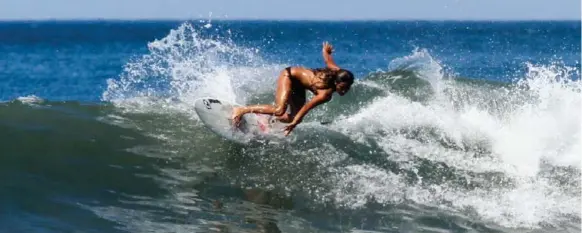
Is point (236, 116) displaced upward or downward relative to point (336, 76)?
downward

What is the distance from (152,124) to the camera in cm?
1245

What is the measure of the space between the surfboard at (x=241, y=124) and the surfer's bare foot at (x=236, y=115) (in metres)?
0.08

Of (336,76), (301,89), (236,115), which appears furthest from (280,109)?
(336,76)

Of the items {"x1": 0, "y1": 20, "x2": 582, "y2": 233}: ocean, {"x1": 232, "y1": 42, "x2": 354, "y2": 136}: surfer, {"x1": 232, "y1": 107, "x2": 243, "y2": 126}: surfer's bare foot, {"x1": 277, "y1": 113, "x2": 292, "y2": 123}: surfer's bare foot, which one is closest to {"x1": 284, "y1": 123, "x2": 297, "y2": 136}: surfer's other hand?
{"x1": 232, "y1": 42, "x2": 354, "y2": 136}: surfer

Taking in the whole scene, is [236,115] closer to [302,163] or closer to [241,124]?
[241,124]

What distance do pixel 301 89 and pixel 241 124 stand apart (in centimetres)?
99

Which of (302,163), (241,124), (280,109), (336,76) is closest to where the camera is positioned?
(336,76)

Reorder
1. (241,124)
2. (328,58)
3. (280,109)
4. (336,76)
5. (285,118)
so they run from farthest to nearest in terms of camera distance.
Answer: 1. (241,124)
2. (285,118)
3. (328,58)
4. (280,109)
5. (336,76)

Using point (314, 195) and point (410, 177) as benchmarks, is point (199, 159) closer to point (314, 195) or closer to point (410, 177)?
point (314, 195)

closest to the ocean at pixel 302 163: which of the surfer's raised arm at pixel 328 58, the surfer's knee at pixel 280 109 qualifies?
the surfer's knee at pixel 280 109

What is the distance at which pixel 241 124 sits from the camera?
11.0 metres

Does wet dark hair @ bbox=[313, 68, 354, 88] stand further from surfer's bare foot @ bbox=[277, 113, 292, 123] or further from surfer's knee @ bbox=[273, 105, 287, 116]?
surfer's bare foot @ bbox=[277, 113, 292, 123]

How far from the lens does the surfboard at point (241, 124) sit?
36.3 ft

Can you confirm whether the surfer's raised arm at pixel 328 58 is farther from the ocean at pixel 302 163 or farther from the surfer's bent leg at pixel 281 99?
the ocean at pixel 302 163
